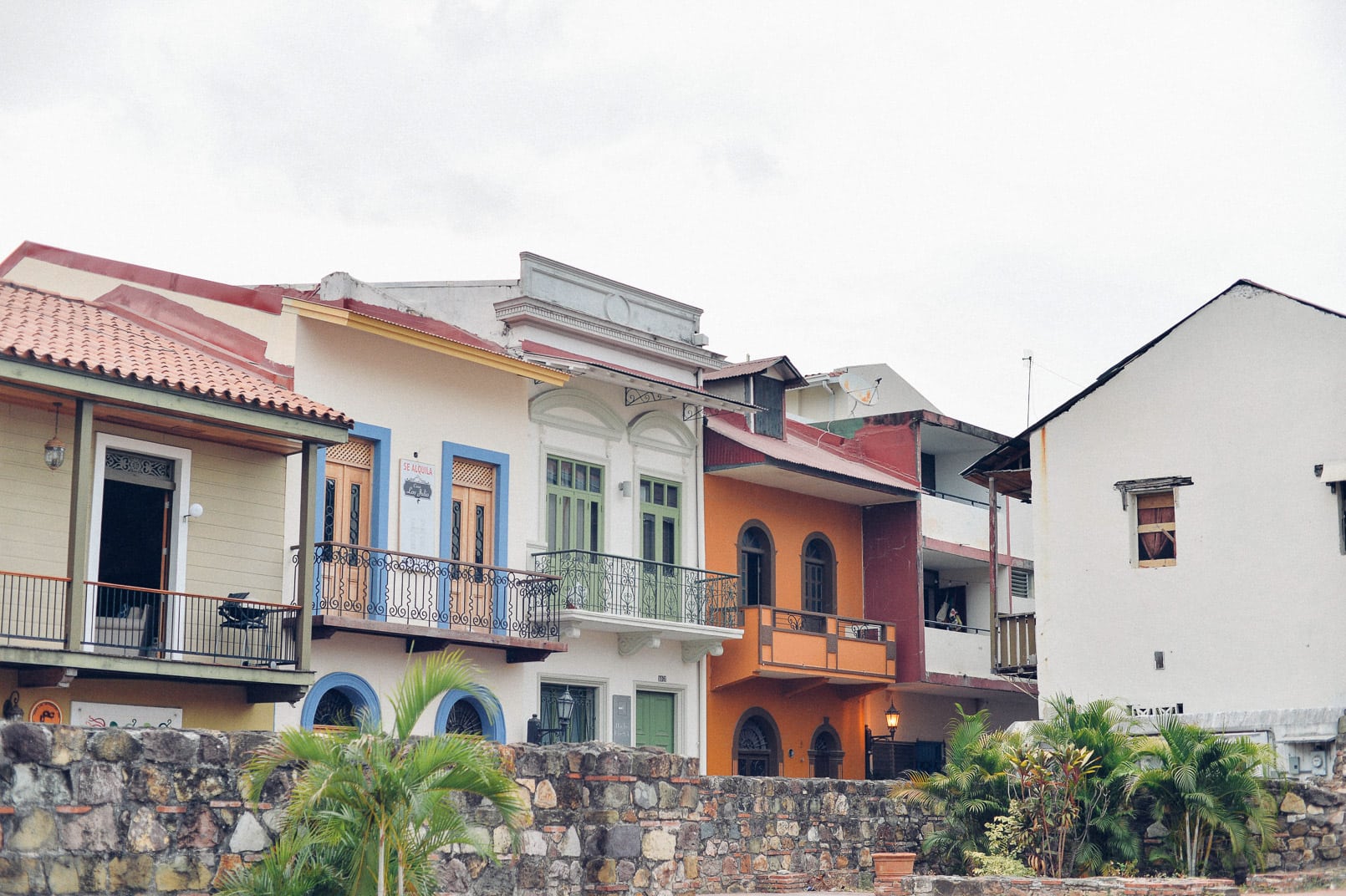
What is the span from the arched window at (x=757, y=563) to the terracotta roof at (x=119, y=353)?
10786 millimetres

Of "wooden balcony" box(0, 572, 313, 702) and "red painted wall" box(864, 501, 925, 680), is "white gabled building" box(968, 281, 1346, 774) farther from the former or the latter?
"wooden balcony" box(0, 572, 313, 702)

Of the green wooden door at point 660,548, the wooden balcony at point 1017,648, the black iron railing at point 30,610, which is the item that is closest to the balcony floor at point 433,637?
the green wooden door at point 660,548

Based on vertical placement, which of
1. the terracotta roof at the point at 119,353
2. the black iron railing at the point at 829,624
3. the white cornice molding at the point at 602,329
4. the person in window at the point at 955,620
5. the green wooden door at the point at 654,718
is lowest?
the green wooden door at the point at 654,718

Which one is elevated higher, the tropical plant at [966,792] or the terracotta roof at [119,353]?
the terracotta roof at [119,353]

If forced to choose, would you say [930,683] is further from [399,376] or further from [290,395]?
[290,395]

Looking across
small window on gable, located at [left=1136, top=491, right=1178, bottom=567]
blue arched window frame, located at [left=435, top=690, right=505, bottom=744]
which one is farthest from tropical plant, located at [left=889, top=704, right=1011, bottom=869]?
blue arched window frame, located at [left=435, top=690, right=505, bottom=744]

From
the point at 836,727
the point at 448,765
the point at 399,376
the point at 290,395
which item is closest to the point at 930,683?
the point at 836,727

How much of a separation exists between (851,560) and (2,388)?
18366mm

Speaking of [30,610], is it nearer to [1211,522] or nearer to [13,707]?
[13,707]

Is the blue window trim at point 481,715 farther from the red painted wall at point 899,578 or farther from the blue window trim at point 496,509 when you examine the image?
the red painted wall at point 899,578

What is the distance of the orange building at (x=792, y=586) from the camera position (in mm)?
28344

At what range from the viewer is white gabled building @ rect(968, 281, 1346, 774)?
71.7ft

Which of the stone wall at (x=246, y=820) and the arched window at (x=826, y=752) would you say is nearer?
the stone wall at (x=246, y=820)

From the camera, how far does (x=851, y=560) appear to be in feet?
105
